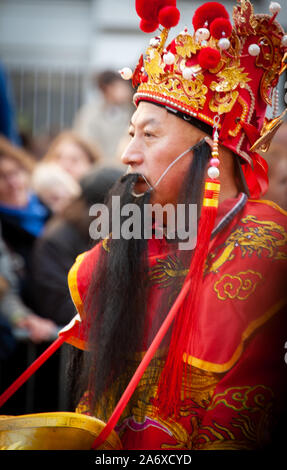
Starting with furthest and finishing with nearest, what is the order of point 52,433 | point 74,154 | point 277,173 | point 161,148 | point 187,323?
Result: point 74,154 < point 277,173 < point 161,148 < point 187,323 < point 52,433

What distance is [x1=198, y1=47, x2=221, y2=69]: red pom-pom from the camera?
156 cm

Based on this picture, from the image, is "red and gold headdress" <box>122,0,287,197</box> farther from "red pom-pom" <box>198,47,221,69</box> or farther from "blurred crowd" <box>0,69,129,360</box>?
"blurred crowd" <box>0,69,129,360</box>

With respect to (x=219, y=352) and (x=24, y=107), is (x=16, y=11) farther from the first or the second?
(x=219, y=352)

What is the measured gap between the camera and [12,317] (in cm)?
298

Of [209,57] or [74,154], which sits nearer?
[209,57]

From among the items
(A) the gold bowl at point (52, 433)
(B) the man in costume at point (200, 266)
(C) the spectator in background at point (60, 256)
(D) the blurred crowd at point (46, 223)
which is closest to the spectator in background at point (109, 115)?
(D) the blurred crowd at point (46, 223)

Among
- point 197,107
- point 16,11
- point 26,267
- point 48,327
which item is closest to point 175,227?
point 197,107

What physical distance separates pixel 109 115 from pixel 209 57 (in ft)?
11.2

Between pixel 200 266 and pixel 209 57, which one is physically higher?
pixel 209 57

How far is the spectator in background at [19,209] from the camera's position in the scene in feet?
10.8

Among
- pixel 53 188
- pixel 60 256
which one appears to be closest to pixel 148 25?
pixel 60 256

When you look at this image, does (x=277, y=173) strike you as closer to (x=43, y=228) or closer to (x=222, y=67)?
(x=222, y=67)

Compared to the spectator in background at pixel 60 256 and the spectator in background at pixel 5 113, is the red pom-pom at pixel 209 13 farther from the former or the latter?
the spectator in background at pixel 5 113

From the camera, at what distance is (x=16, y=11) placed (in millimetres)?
6973
